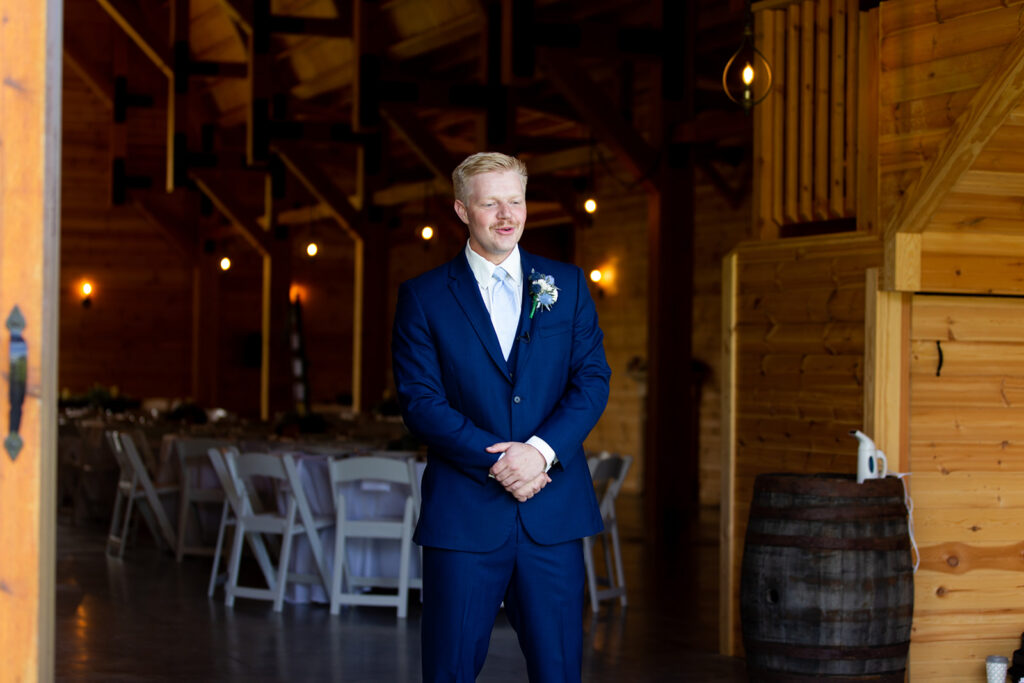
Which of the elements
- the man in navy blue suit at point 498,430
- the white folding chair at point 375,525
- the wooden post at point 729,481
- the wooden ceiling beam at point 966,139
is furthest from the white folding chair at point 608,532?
the man in navy blue suit at point 498,430

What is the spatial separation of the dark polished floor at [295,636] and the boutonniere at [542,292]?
8.40 feet

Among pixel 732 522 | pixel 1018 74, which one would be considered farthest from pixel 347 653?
pixel 1018 74

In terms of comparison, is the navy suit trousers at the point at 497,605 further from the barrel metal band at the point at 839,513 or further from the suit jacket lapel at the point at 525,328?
the barrel metal band at the point at 839,513

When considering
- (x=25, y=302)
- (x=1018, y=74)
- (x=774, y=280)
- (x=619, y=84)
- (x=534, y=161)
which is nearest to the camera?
(x=25, y=302)

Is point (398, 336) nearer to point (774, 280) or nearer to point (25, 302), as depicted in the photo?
point (25, 302)

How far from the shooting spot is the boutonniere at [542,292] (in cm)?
315

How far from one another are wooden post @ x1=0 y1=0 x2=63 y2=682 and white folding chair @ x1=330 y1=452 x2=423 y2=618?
13.6 ft

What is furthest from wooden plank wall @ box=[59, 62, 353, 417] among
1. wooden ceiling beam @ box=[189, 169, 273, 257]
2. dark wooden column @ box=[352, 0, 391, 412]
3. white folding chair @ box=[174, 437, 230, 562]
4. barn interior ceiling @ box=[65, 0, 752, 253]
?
white folding chair @ box=[174, 437, 230, 562]

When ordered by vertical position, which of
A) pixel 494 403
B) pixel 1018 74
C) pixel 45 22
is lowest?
pixel 494 403

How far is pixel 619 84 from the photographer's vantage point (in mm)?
13969

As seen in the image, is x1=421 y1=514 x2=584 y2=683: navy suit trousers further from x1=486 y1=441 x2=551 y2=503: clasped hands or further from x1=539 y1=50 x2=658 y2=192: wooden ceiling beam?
x1=539 y1=50 x2=658 y2=192: wooden ceiling beam

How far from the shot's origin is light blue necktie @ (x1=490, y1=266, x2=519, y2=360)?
10.5 feet

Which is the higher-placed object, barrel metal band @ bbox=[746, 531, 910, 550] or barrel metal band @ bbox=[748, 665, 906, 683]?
barrel metal band @ bbox=[746, 531, 910, 550]

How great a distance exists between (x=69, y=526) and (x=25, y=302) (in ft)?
29.6
